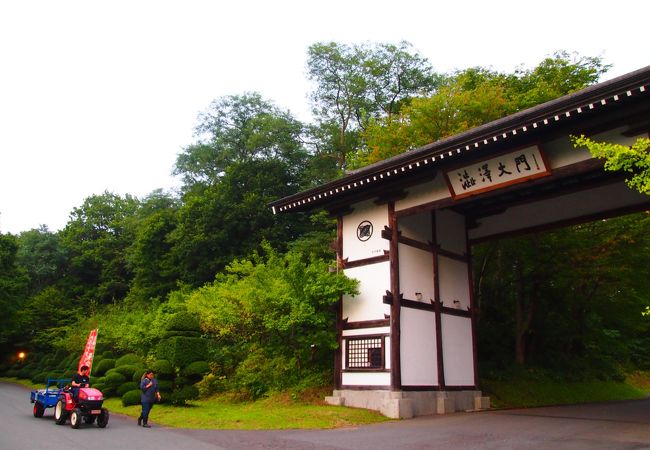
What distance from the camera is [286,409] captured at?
14945mm

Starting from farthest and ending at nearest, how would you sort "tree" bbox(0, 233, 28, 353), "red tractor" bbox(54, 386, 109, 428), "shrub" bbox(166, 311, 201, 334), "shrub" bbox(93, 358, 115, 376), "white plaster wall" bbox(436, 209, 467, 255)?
"tree" bbox(0, 233, 28, 353) → "shrub" bbox(93, 358, 115, 376) → "white plaster wall" bbox(436, 209, 467, 255) → "shrub" bbox(166, 311, 201, 334) → "red tractor" bbox(54, 386, 109, 428)

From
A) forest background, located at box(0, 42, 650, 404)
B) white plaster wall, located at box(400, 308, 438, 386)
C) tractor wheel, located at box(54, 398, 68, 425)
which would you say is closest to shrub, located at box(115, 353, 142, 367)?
forest background, located at box(0, 42, 650, 404)

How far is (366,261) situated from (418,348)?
126 inches

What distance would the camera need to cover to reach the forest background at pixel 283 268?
1767 centimetres

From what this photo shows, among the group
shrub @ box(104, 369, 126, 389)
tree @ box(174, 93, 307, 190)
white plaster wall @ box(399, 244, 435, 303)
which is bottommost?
shrub @ box(104, 369, 126, 389)

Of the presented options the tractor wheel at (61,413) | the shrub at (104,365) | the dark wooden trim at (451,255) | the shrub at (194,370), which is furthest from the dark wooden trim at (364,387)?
the shrub at (104,365)

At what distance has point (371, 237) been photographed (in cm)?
1655

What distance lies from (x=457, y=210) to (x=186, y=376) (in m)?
11.4

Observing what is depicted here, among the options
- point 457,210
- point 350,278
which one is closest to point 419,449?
point 350,278

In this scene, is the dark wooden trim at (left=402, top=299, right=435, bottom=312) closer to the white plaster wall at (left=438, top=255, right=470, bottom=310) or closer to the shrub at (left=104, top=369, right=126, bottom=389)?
the white plaster wall at (left=438, top=255, right=470, bottom=310)

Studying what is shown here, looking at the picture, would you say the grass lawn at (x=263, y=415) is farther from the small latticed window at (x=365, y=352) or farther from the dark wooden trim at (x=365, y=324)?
the dark wooden trim at (x=365, y=324)

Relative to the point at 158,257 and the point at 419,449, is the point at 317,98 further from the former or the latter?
the point at 419,449

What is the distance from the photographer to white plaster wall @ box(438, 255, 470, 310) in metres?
17.5

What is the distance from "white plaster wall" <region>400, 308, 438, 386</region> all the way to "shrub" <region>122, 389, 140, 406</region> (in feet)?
33.1
